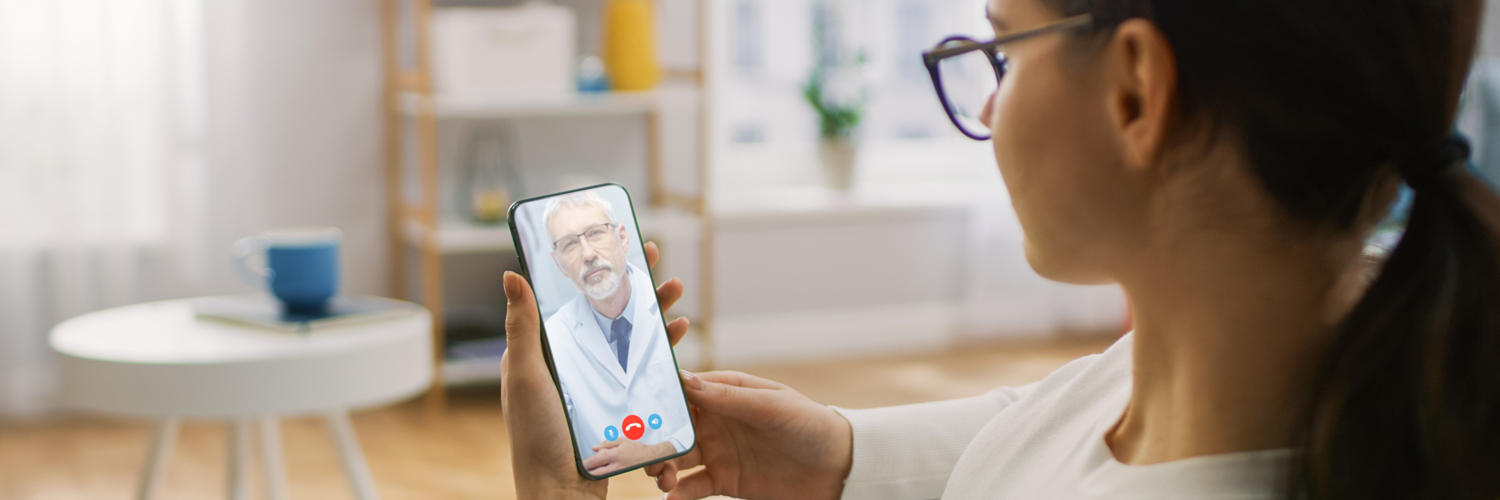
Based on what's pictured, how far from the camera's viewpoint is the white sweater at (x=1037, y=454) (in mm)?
491

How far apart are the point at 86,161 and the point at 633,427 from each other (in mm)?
2427

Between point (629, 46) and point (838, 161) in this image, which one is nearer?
point (629, 46)

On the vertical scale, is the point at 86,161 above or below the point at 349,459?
above

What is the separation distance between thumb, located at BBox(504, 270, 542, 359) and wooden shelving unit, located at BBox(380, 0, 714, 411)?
2109 mm

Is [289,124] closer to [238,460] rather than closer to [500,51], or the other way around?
[500,51]

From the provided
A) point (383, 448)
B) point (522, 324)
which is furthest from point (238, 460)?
point (522, 324)

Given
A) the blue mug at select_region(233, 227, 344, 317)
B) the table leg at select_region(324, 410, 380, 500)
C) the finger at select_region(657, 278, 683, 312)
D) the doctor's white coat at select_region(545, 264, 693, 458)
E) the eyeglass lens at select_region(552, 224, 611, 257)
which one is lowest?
the table leg at select_region(324, 410, 380, 500)

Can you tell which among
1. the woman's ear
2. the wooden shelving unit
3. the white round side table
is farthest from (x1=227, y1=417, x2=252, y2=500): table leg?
the woman's ear

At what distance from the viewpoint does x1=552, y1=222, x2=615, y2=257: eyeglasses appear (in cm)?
69

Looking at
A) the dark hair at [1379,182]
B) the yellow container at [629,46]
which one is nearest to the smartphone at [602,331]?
the dark hair at [1379,182]

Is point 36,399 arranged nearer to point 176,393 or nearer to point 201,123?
point 201,123

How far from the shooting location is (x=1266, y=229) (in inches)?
18.1

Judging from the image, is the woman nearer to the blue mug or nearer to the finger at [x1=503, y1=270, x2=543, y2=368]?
the finger at [x1=503, y1=270, x2=543, y2=368]

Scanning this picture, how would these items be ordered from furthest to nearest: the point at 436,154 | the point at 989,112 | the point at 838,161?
the point at 838,161
the point at 436,154
the point at 989,112
